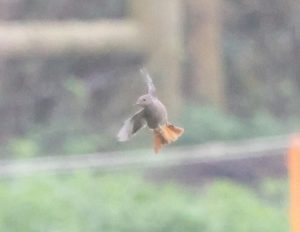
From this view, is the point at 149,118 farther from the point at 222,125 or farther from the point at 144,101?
the point at 222,125

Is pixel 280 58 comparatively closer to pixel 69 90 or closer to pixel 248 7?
pixel 248 7

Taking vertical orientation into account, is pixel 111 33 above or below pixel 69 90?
below

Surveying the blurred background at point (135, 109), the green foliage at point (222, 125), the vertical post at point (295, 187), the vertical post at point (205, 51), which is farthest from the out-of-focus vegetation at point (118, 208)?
the vertical post at point (205, 51)

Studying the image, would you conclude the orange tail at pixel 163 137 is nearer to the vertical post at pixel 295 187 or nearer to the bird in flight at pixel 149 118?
the bird in flight at pixel 149 118

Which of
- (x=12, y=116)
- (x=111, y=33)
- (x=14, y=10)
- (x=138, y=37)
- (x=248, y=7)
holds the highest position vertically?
(x=248, y=7)

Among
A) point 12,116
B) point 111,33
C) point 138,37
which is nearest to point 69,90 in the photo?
point 12,116
